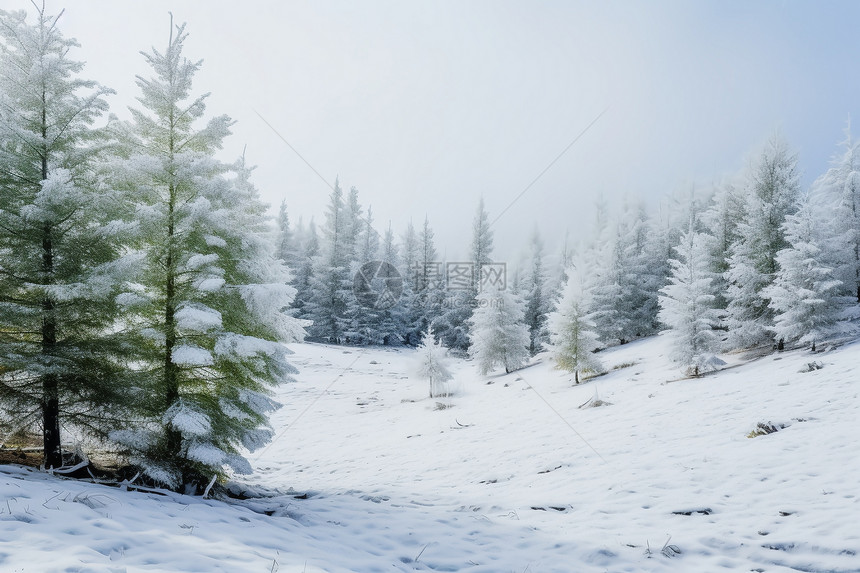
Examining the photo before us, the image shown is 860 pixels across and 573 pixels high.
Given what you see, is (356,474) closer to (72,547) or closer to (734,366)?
(72,547)

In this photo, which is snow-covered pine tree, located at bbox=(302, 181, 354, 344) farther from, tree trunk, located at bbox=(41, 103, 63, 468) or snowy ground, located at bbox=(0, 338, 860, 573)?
tree trunk, located at bbox=(41, 103, 63, 468)

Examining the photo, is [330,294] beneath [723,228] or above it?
beneath

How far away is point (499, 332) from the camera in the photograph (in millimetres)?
25797

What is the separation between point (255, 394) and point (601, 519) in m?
6.94

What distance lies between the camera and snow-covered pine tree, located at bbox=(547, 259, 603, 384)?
66.9 ft

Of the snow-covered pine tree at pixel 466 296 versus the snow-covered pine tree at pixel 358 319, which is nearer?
the snow-covered pine tree at pixel 358 319

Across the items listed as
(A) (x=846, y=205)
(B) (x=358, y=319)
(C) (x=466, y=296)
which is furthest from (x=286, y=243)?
(A) (x=846, y=205)

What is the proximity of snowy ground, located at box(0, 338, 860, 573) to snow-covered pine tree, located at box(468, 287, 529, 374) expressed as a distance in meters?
9.58

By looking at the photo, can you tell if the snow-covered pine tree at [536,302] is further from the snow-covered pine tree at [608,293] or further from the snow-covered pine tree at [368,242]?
the snow-covered pine tree at [368,242]

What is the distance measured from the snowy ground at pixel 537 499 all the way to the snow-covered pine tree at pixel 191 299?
118cm

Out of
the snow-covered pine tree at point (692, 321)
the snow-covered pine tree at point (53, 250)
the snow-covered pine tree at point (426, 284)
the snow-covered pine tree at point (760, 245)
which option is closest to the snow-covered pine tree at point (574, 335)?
the snow-covered pine tree at point (692, 321)

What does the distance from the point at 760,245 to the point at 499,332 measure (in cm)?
1449

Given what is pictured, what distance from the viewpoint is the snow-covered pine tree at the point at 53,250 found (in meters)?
7.34

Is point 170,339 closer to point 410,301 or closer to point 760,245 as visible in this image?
point 760,245
